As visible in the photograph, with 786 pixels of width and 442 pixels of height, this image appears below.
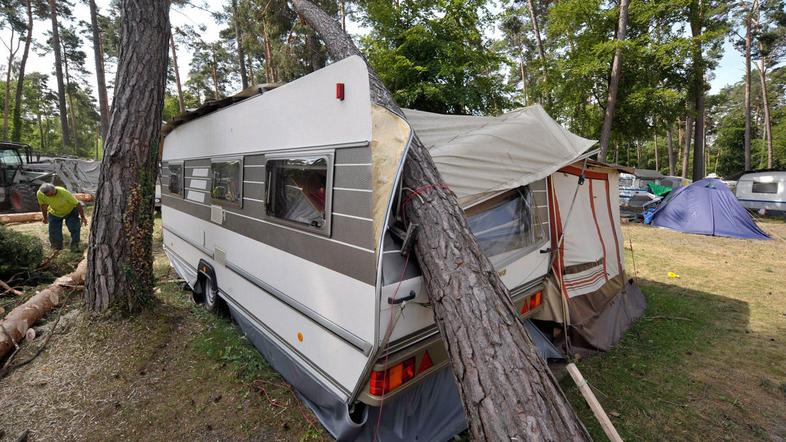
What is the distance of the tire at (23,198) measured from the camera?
10.9 meters

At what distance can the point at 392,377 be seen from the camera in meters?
2.07

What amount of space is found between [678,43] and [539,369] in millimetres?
14479

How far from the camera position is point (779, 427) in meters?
2.73

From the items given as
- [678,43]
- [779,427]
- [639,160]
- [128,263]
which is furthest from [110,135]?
[639,160]

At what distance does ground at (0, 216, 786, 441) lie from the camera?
104 inches

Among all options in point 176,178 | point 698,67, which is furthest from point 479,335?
point 698,67

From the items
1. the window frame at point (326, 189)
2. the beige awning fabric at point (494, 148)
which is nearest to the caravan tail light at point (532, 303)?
the beige awning fabric at point (494, 148)

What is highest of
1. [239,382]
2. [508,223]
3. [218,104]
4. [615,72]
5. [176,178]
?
[615,72]

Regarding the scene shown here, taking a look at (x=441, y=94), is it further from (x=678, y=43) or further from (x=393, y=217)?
(x=393, y=217)

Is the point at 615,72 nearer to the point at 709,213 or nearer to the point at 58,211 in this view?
the point at 709,213

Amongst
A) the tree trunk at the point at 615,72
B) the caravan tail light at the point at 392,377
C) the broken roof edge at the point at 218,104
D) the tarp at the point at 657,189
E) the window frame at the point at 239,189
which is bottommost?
the caravan tail light at the point at 392,377

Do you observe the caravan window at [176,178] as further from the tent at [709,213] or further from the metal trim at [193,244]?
the tent at [709,213]

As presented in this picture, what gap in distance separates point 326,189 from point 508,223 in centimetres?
163

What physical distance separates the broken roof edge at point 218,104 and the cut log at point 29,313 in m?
2.54
